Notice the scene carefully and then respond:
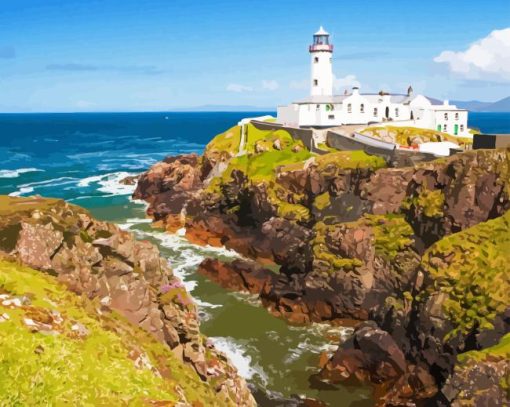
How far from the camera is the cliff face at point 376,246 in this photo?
32.2 meters

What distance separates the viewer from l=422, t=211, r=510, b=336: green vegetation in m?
31.4

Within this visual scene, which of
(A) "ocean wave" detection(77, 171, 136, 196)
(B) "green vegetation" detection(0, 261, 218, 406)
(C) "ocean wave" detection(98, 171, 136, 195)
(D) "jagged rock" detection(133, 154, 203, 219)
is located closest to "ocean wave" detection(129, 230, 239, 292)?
(D) "jagged rock" detection(133, 154, 203, 219)

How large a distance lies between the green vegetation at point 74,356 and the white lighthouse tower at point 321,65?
7752 centimetres

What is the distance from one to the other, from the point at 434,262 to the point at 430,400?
29.5ft

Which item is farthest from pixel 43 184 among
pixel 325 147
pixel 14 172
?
pixel 325 147

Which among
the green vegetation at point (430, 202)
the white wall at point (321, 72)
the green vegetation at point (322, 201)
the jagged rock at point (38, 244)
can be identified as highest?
the white wall at point (321, 72)

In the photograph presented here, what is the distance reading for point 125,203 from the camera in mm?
90188

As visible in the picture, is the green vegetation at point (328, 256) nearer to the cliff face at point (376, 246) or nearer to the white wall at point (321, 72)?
the cliff face at point (376, 246)

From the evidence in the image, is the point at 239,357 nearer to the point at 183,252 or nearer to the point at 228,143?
the point at 183,252

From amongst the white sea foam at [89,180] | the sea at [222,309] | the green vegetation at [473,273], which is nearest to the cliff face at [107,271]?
the sea at [222,309]

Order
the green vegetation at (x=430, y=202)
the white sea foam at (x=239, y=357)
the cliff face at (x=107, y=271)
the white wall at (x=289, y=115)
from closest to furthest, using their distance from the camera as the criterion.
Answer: the cliff face at (x=107, y=271) < the white sea foam at (x=239, y=357) < the green vegetation at (x=430, y=202) < the white wall at (x=289, y=115)

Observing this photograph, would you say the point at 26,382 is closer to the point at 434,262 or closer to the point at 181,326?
the point at 181,326

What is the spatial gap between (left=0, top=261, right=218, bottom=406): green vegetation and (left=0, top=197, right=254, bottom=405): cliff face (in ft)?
3.37

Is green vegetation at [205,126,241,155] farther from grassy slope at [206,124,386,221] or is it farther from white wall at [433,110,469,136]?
white wall at [433,110,469,136]
